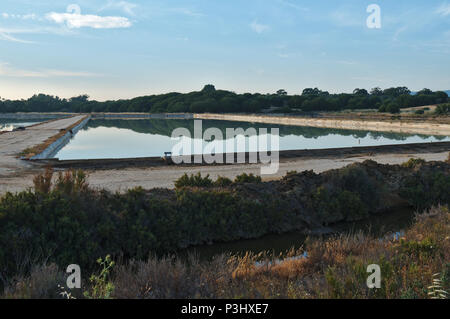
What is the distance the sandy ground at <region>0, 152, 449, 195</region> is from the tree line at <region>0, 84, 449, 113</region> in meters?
58.8

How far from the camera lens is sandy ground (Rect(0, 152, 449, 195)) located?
13.3m

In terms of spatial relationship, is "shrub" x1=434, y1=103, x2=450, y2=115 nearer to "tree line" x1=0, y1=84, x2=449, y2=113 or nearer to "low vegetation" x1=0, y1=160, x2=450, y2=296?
"tree line" x1=0, y1=84, x2=449, y2=113

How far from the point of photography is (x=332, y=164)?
61.9 feet

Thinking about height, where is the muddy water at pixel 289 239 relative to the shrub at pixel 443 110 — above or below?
below

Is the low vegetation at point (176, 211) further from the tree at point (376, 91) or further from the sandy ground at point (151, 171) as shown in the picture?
the tree at point (376, 91)

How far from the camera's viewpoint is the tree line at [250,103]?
92938mm

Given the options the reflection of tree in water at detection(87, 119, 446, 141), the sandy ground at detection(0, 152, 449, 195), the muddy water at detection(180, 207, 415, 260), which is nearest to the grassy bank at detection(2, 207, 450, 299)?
the muddy water at detection(180, 207, 415, 260)

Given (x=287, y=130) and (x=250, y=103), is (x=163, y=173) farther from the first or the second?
(x=250, y=103)

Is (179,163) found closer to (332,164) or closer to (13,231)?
(332,164)

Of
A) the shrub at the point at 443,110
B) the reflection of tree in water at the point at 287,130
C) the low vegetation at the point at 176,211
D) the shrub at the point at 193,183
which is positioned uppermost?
the shrub at the point at 443,110

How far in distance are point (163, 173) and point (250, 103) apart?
92.1 metres

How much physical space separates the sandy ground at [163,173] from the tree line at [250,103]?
193 feet

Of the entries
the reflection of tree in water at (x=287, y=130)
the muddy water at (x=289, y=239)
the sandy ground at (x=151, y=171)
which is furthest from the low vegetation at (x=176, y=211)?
the reflection of tree in water at (x=287, y=130)
